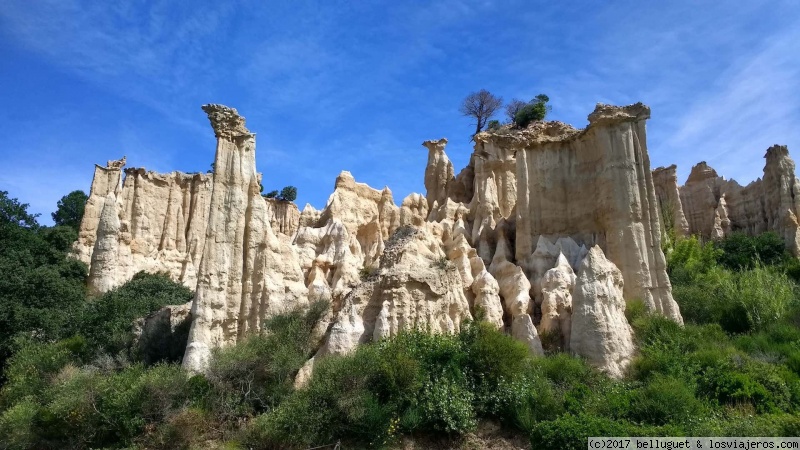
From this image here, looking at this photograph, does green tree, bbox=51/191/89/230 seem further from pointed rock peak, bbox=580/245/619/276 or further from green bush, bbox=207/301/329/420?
pointed rock peak, bbox=580/245/619/276

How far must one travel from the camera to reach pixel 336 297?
2553cm

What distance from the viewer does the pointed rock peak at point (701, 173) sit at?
48650mm

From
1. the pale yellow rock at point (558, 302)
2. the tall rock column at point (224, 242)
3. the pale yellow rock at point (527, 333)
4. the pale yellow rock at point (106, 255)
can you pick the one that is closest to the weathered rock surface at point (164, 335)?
the tall rock column at point (224, 242)

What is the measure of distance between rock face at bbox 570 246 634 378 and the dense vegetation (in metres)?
0.73

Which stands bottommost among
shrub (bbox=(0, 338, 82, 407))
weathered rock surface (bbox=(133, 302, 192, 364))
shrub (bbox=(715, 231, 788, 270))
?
shrub (bbox=(0, 338, 82, 407))

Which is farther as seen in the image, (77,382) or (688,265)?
(688,265)

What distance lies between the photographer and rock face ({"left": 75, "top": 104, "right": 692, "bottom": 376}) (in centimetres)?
2105

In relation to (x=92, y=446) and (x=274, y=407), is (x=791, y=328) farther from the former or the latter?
(x=92, y=446)

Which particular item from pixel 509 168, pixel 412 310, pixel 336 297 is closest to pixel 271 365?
pixel 412 310

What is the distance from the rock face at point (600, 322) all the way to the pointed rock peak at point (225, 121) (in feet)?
45.3

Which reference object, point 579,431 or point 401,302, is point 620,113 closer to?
point 401,302

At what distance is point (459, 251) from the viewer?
89.9 feet

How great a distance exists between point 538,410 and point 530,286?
850 centimetres

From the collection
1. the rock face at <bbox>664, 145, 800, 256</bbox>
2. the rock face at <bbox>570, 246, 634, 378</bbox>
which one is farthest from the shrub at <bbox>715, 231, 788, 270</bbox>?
the rock face at <bbox>570, 246, 634, 378</bbox>
